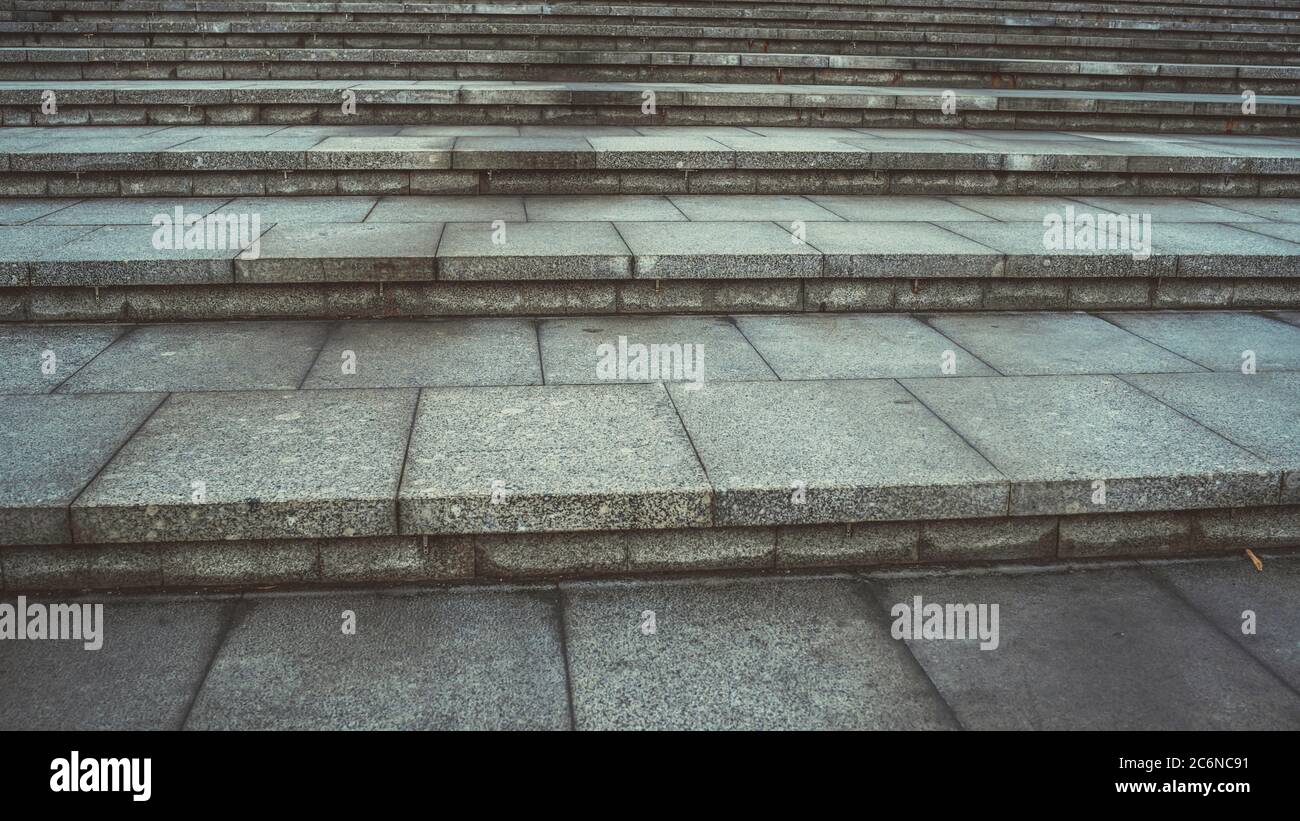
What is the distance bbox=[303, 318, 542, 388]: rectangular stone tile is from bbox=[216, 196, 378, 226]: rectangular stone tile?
148 cm

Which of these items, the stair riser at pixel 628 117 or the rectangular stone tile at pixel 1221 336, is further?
the stair riser at pixel 628 117

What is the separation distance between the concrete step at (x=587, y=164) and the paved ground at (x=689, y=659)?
189 inches

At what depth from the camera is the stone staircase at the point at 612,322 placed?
12.3 feet

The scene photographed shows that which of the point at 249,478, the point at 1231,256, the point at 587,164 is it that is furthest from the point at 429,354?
the point at 1231,256

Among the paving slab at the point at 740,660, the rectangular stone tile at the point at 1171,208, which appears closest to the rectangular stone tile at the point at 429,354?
the paving slab at the point at 740,660

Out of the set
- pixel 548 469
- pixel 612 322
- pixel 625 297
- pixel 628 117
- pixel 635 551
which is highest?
pixel 628 117

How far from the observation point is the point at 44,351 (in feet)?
16.8

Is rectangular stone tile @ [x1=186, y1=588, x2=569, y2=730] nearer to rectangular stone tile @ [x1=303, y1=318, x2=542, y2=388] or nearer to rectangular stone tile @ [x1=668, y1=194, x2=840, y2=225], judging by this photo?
rectangular stone tile @ [x1=303, y1=318, x2=542, y2=388]

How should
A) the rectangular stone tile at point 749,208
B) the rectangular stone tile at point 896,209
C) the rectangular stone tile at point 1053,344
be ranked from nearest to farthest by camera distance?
the rectangular stone tile at point 1053,344 < the rectangular stone tile at point 749,208 < the rectangular stone tile at point 896,209

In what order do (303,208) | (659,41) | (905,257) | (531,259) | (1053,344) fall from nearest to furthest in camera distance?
(1053,344) < (531,259) < (905,257) < (303,208) < (659,41)

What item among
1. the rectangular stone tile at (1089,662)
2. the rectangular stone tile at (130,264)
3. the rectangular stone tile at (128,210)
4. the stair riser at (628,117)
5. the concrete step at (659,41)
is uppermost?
the concrete step at (659,41)

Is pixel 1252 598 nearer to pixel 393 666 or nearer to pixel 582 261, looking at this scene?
pixel 393 666

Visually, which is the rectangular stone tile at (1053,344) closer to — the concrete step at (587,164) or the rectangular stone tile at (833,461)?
the rectangular stone tile at (833,461)

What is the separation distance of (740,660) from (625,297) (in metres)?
3.10
